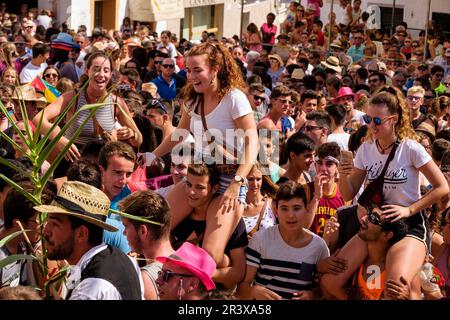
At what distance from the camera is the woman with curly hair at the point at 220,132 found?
19.2 feet

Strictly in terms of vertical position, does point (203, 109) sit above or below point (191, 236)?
above

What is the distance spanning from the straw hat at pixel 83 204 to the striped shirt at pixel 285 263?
1784 mm

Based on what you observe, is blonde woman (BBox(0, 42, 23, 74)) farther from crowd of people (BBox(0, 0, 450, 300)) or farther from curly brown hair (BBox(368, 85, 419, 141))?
curly brown hair (BBox(368, 85, 419, 141))

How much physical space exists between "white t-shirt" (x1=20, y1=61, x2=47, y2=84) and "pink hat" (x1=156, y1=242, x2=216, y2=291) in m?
8.96

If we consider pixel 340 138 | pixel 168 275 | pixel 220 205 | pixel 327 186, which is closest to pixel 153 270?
pixel 168 275

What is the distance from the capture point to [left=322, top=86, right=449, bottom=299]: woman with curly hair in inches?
227

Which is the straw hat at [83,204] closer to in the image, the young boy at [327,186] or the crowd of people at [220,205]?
the crowd of people at [220,205]

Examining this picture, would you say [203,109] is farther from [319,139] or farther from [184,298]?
[319,139]

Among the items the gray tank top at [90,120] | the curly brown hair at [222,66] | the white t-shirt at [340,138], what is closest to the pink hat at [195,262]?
the curly brown hair at [222,66]

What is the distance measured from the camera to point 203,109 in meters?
6.11

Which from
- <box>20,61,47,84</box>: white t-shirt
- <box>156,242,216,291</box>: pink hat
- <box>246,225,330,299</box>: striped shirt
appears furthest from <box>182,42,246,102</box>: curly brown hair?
<box>20,61,47,84</box>: white t-shirt
